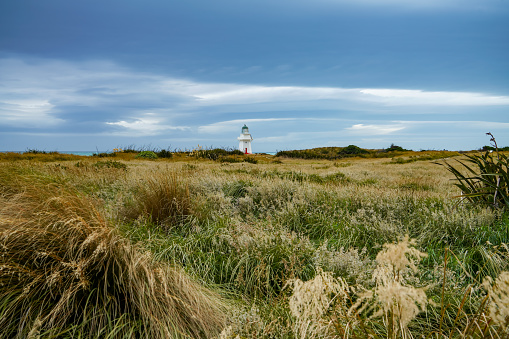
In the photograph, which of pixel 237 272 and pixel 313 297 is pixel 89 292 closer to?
pixel 237 272

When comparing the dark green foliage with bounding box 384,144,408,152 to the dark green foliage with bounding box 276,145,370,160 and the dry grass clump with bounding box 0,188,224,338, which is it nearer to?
the dark green foliage with bounding box 276,145,370,160

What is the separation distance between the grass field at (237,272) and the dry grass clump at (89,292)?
0.05 feet

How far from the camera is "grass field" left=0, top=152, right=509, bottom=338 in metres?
1.71

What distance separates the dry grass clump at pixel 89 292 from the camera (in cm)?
239

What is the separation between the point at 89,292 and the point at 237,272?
62.3 inches

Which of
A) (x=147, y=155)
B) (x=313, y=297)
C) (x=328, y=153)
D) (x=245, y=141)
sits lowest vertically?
(x=328, y=153)

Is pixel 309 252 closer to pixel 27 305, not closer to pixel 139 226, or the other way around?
pixel 139 226

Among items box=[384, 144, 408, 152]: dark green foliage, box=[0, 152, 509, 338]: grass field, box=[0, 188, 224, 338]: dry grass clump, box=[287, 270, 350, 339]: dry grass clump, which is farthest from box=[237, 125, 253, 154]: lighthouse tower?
box=[287, 270, 350, 339]: dry grass clump

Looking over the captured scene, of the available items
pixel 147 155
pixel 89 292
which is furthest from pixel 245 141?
pixel 89 292

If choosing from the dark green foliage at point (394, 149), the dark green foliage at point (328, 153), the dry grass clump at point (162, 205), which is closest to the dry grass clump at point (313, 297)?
the dry grass clump at point (162, 205)

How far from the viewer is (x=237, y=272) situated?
12.0 ft

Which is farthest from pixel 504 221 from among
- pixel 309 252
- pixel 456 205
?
pixel 309 252

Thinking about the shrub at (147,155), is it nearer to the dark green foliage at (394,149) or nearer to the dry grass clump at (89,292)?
the dry grass clump at (89,292)

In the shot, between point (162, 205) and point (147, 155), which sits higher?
point (147, 155)
